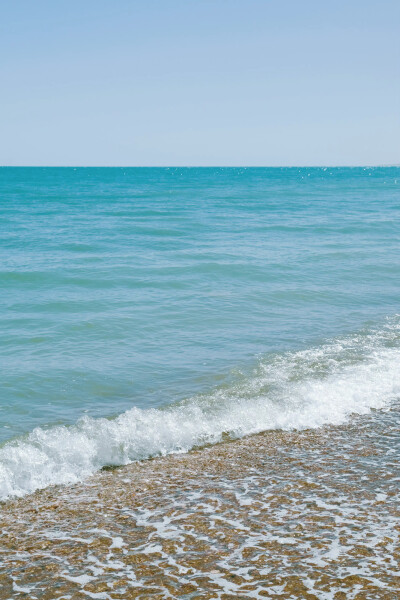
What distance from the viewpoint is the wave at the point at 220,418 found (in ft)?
31.5

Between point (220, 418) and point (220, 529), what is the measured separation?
4298 mm

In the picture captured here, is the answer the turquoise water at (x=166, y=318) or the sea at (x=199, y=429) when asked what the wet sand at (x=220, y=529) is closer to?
the sea at (x=199, y=429)

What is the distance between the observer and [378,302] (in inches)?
845

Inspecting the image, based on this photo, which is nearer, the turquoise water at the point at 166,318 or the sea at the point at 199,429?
the sea at the point at 199,429

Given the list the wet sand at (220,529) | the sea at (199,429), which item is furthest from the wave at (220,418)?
the wet sand at (220,529)

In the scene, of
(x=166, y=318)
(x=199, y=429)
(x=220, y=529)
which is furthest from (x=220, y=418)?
(x=166, y=318)

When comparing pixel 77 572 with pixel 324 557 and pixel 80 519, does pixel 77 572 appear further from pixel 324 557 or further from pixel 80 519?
pixel 324 557

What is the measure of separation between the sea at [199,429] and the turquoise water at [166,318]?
0.08 metres

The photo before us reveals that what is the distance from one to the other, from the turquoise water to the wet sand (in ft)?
4.19

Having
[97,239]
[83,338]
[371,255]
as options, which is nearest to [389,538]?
[83,338]

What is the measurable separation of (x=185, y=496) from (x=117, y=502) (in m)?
0.91

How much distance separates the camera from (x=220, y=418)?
1140 cm

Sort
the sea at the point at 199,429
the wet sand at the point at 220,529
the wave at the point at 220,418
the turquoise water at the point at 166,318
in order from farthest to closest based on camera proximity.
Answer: the turquoise water at the point at 166,318 → the wave at the point at 220,418 → the sea at the point at 199,429 → the wet sand at the point at 220,529

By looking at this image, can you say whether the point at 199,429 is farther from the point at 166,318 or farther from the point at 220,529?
the point at 166,318
